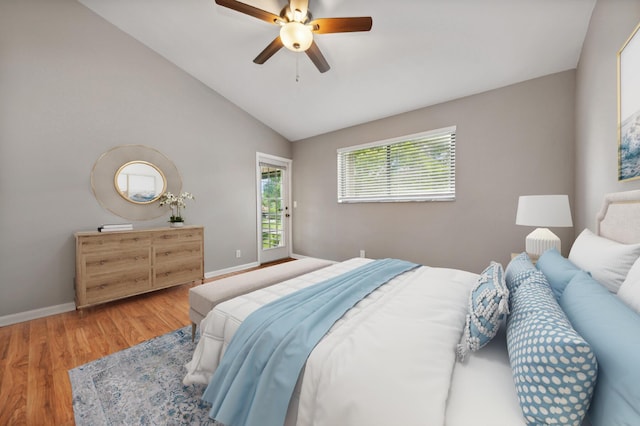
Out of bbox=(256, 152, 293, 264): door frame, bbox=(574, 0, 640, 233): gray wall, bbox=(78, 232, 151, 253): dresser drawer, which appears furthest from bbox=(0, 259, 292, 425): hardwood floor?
bbox=(574, 0, 640, 233): gray wall

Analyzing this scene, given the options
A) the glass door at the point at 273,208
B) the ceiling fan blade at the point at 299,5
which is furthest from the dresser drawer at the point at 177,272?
the ceiling fan blade at the point at 299,5

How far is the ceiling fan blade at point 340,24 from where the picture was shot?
1.90 meters

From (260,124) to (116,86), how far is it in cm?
202

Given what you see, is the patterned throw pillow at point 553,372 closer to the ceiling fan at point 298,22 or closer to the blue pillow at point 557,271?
the blue pillow at point 557,271

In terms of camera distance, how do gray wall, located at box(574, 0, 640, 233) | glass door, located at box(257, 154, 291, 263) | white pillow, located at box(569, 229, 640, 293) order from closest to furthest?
white pillow, located at box(569, 229, 640, 293), gray wall, located at box(574, 0, 640, 233), glass door, located at box(257, 154, 291, 263)

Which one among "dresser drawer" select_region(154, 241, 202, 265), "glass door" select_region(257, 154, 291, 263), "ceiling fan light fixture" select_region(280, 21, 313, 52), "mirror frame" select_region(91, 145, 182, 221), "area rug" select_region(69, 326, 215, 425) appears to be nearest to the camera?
"area rug" select_region(69, 326, 215, 425)

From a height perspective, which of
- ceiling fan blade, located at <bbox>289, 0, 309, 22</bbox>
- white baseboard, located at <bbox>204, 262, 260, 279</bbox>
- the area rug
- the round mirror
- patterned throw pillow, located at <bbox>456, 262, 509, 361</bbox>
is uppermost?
ceiling fan blade, located at <bbox>289, 0, 309, 22</bbox>

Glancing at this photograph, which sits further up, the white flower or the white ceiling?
the white ceiling

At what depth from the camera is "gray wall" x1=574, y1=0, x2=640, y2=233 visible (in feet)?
5.06

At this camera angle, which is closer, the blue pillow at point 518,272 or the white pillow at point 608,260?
the white pillow at point 608,260

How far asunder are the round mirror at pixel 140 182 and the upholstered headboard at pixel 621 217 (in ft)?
14.0

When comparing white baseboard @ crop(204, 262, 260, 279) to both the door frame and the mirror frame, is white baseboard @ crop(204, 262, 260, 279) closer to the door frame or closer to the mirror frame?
the door frame

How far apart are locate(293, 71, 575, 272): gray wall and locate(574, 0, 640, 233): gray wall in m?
0.18

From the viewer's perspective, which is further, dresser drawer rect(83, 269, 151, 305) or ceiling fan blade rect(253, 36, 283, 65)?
dresser drawer rect(83, 269, 151, 305)
